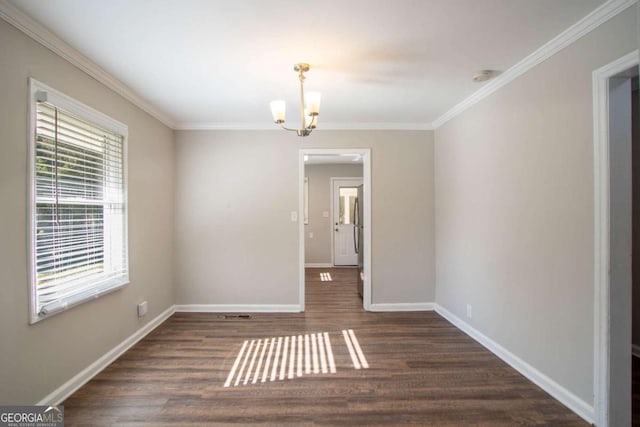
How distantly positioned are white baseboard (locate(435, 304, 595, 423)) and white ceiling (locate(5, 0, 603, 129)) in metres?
2.34

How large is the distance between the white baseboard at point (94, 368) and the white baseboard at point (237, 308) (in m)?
0.50

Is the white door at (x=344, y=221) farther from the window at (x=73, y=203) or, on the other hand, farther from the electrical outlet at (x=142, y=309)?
the window at (x=73, y=203)

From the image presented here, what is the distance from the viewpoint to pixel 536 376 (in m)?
2.29

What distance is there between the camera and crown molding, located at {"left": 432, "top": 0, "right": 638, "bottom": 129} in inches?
67.3

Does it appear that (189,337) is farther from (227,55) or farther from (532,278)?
(532,278)

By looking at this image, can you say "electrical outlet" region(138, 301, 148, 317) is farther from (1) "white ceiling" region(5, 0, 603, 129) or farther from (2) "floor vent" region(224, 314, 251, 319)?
(1) "white ceiling" region(5, 0, 603, 129)

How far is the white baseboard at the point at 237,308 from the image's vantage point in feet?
13.2

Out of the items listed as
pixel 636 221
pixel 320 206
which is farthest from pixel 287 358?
pixel 320 206

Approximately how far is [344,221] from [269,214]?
3.56m

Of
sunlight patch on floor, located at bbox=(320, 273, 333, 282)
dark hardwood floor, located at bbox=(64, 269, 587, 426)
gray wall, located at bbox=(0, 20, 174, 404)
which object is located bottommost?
sunlight patch on floor, located at bbox=(320, 273, 333, 282)

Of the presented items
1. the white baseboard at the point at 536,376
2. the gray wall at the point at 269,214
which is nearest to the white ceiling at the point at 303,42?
the gray wall at the point at 269,214

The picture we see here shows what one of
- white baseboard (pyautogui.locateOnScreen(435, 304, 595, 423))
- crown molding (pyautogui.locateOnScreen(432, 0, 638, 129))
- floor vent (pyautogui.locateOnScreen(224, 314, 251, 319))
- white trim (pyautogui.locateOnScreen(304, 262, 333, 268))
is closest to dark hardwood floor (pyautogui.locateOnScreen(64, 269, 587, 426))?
white baseboard (pyautogui.locateOnScreen(435, 304, 595, 423))

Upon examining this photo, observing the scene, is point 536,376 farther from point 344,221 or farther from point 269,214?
point 344,221

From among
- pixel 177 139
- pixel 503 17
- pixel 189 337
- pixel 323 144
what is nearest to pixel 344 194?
pixel 323 144
